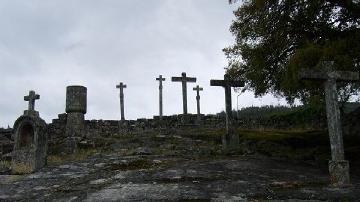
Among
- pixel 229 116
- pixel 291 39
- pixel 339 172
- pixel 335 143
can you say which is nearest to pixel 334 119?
pixel 335 143

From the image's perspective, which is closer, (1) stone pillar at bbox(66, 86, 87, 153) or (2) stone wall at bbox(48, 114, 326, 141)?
(1) stone pillar at bbox(66, 86, 87, 153)

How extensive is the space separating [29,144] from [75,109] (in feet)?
15.7

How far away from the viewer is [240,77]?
59.1ft

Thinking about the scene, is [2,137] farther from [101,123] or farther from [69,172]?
[69,172]

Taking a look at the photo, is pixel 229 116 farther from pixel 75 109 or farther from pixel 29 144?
pixel 29 144

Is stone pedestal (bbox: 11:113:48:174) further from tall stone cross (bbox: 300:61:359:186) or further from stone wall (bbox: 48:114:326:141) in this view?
tall stone cross (bbox: 300:61:359:186)

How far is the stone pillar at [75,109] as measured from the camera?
20.0 m

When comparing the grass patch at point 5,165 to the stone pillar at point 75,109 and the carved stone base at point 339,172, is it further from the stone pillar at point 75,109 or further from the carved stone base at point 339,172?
the carved stone base at point 339,172

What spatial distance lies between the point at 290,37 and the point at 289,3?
1.06m

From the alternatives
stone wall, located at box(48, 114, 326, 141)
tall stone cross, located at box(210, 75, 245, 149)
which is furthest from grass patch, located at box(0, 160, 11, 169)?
tall stone cross, located at box(210, 75, 245, 149)

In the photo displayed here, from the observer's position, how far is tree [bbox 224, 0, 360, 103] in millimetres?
14518

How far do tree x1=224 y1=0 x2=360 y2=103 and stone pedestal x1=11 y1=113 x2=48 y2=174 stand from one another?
7.04 meters

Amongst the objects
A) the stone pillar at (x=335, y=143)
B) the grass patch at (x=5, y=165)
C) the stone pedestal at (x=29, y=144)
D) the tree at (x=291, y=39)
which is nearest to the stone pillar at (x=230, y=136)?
the tree at (x=291, y=39)

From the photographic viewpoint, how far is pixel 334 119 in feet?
38.9
